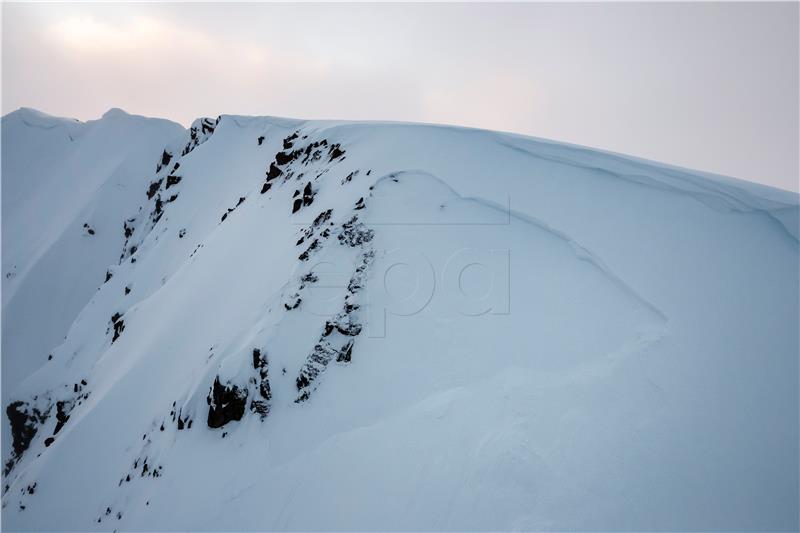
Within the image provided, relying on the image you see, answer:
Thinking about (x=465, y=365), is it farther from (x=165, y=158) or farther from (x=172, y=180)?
(x=165, y=158)

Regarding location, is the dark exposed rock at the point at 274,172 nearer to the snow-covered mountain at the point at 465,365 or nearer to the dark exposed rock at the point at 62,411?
the snow-covered mountain at the point at 465,365

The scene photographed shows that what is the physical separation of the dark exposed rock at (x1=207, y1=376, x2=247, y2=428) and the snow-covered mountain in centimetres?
4

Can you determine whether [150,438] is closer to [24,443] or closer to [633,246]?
[633,246]

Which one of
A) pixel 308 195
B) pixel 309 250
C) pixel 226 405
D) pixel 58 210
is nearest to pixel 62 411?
pixel 226 405

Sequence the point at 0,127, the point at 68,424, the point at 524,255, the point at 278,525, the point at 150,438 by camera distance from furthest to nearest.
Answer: the point at 0,127, the point at 68,424, the point at 150,438, the point at 524,255, the point at 278,525

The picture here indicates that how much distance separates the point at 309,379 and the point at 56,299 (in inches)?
1369

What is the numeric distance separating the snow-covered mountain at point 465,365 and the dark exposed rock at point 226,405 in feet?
0.13

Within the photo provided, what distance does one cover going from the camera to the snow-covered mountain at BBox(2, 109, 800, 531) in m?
5.00

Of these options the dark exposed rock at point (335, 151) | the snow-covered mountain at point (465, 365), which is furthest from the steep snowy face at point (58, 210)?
the dark exposed rock at point (335, 151)

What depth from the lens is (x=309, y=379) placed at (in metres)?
7.05

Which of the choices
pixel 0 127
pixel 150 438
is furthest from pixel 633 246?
pixel 0 127

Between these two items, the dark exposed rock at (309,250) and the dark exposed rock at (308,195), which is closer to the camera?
the dark exposed rock at (309,250)

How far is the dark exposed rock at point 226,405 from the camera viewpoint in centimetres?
738

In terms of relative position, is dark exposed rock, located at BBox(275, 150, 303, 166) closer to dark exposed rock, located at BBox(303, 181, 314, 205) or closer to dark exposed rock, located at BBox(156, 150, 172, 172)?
dark exposed rock, located at BBox(303, 181, 314, 205)
